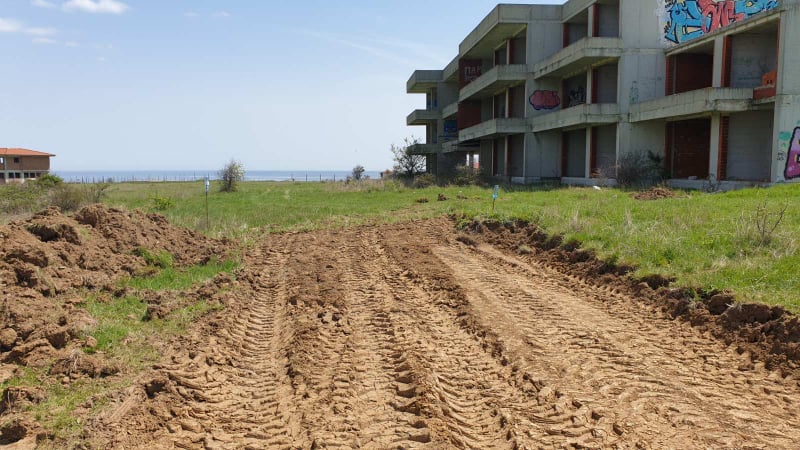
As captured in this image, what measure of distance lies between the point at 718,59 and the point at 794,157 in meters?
5.99

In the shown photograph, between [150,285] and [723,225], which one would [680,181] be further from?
[150,285]

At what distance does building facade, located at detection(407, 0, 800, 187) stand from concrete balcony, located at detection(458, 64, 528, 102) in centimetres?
8

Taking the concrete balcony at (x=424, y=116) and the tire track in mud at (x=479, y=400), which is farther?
the concrete balcony at (x=424, y=116)

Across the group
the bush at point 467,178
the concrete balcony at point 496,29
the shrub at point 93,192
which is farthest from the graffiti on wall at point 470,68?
the shrub at point 93,192

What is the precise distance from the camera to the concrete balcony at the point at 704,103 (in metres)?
24.9

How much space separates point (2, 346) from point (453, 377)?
4.91m

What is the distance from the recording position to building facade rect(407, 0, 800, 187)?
24875 mm

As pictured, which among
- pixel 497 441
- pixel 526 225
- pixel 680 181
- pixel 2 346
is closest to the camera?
pixel 497 441

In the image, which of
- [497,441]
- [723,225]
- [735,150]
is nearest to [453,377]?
[497,441]

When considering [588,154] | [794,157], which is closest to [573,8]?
[588,154]

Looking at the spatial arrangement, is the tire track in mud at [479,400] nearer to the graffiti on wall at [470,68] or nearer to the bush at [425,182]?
the bush at [425,182]

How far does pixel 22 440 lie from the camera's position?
4660mm

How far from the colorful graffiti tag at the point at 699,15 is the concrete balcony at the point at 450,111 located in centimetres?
2569

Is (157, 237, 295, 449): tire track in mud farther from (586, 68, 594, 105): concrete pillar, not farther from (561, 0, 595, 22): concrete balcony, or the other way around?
(561, 0, 595, 22): concrete balcony
